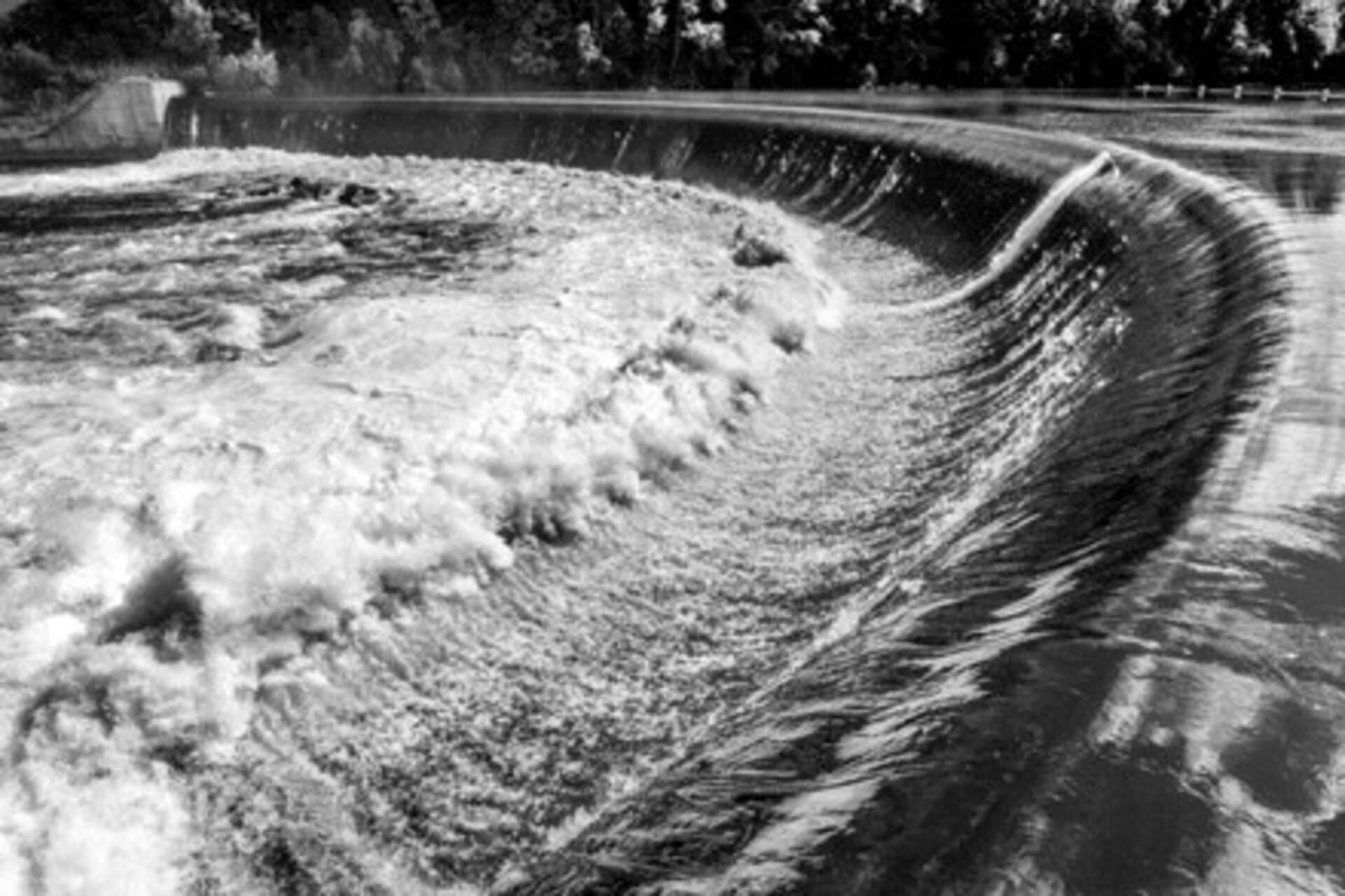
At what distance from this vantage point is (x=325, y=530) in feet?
Answer: 15.6

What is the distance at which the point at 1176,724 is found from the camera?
224 centimetres

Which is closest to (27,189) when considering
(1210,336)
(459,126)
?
(459,126)

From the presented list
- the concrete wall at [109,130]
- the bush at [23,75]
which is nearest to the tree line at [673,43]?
the bush at [23,75]

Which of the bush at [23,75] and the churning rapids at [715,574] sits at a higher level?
the bush at [23,75]

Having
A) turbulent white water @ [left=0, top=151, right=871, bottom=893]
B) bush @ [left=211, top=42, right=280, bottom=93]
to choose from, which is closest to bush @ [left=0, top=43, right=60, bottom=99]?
bush @ [left=211, top=42, right=280, bottom=93]

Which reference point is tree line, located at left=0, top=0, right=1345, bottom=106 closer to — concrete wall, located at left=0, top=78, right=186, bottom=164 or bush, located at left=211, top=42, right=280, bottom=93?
bush, located at left=211, top=42, right=280, bottom=93

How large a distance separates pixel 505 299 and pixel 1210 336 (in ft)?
19.3

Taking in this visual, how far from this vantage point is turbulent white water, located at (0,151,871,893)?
3.56 meters

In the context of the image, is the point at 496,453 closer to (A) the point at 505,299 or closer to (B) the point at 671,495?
(B) the point at 671,495

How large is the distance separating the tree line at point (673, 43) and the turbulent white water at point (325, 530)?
2227cm

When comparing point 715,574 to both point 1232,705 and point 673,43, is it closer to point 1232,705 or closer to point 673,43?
point 1232,705

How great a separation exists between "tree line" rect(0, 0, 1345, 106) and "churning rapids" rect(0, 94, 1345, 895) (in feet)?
70.4

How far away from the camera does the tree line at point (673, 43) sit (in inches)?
1106

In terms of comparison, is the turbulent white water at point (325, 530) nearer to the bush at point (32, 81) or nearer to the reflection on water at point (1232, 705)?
the reflection on water at point (1232, 705)
